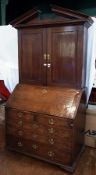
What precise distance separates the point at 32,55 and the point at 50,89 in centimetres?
50

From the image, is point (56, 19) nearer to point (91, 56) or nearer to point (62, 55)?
point (62, 55)

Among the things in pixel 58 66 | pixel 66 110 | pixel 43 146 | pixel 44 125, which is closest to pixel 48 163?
pixel 43 146

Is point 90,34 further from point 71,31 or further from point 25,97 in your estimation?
point 25,97

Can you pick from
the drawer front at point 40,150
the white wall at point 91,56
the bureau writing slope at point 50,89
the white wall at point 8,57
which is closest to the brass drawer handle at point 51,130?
the bureau writing slope at point 50,89

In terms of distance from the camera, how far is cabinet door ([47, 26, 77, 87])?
2.09 m

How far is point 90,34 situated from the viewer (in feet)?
7.52

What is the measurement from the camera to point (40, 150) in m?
2.21

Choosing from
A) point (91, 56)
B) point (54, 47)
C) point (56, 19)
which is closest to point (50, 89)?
point (54, 47)

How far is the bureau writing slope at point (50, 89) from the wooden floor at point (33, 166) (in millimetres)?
80

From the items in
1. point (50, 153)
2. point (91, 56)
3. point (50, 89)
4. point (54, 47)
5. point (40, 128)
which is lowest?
point (50, 153)

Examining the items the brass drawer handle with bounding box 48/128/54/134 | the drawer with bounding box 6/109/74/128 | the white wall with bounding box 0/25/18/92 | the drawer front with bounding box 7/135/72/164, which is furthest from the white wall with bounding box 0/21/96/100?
the brass drawer handle with bounding box 48/128/54/134

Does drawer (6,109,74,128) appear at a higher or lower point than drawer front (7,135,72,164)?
higher

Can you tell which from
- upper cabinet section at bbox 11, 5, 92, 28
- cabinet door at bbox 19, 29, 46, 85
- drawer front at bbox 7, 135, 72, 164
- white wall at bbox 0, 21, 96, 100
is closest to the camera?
upper cabinet section at bbox 11, 5, 92, 28

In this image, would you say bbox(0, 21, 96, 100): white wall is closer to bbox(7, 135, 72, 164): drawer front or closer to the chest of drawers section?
the chest of drawers section
